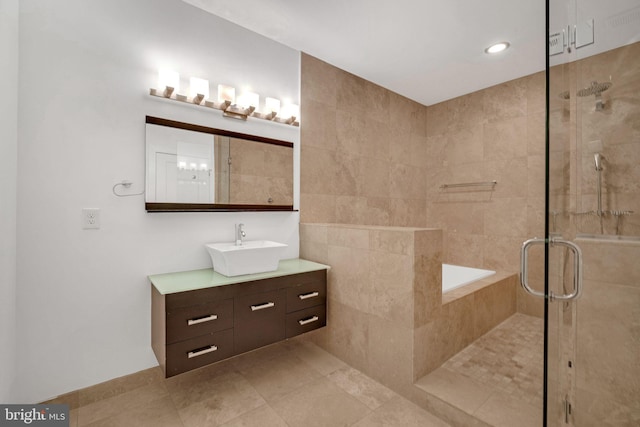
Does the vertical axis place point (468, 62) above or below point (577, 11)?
above

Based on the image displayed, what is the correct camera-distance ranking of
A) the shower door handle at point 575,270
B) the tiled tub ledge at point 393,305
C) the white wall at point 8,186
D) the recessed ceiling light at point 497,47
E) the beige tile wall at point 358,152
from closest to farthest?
Result: the shower door handle at point 575,270 < the white wall at point 8,186 < the tiled tub ledge at point 393,305 < the recessed ceiling light at point 497,47 < the beige tile wall at point 358,152

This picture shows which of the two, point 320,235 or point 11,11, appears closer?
point 11,11

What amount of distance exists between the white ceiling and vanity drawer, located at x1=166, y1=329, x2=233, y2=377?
225cm

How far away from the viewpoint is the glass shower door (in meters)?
1.09

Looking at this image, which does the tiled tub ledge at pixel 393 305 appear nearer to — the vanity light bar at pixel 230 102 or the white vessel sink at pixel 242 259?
the white vessel sink at pixel 242 259

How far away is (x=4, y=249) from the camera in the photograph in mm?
1396

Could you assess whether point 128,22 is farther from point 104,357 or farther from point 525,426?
point 525,426

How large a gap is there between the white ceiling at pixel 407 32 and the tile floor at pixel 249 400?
2.63 m

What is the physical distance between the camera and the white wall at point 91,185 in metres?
1.59

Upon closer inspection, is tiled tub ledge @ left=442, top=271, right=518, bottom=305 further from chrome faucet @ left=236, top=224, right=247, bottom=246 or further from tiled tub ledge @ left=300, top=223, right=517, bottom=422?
chrome faucet @ left=236, top=224, right=247, bottom=246

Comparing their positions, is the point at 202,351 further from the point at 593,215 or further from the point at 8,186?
the point at 593,215

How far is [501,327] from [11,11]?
406 cm

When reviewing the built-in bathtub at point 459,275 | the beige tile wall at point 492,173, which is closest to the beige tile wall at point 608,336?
the built-in bathtub at point 459,275

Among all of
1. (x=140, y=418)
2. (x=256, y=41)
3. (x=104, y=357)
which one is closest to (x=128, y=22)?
(x=256, y=41)
